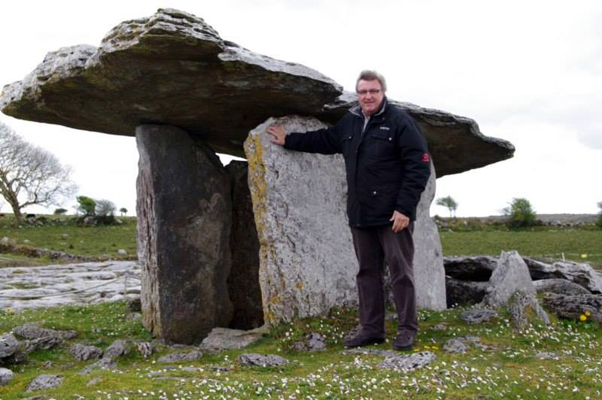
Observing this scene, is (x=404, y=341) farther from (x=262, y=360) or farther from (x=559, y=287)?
(x=559, y=287)

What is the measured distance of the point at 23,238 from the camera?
39.0 m

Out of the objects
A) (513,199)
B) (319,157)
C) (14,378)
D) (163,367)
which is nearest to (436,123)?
(319,157)

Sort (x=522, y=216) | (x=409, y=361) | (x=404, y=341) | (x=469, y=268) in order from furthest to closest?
1. (x=522, y=216)
2. (x=469, y=268)
3. (x=404, y=341)
4. (x=409, y=361)

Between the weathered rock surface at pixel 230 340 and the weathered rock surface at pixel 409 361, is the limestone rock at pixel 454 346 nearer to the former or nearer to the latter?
the weathered rock surface at pixel 409 361

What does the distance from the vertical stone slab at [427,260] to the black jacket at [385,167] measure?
3305 mm

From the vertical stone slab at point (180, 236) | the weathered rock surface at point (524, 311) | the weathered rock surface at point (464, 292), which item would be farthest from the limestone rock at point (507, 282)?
the vertical stone slab at point (180, 236)

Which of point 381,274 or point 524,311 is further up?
point 381,274

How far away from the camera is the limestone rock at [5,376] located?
24.1 feet

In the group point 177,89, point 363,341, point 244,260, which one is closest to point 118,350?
point 363,341

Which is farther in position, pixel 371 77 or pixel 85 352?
pixel 85 352

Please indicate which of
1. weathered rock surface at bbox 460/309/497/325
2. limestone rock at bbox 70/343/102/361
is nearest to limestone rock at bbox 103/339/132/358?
limestone rock at bbox 70/343/102/361

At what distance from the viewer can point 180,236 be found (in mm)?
10719

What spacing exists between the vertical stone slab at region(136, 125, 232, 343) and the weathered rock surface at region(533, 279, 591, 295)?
5.94 metres

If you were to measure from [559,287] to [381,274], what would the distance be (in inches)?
213
